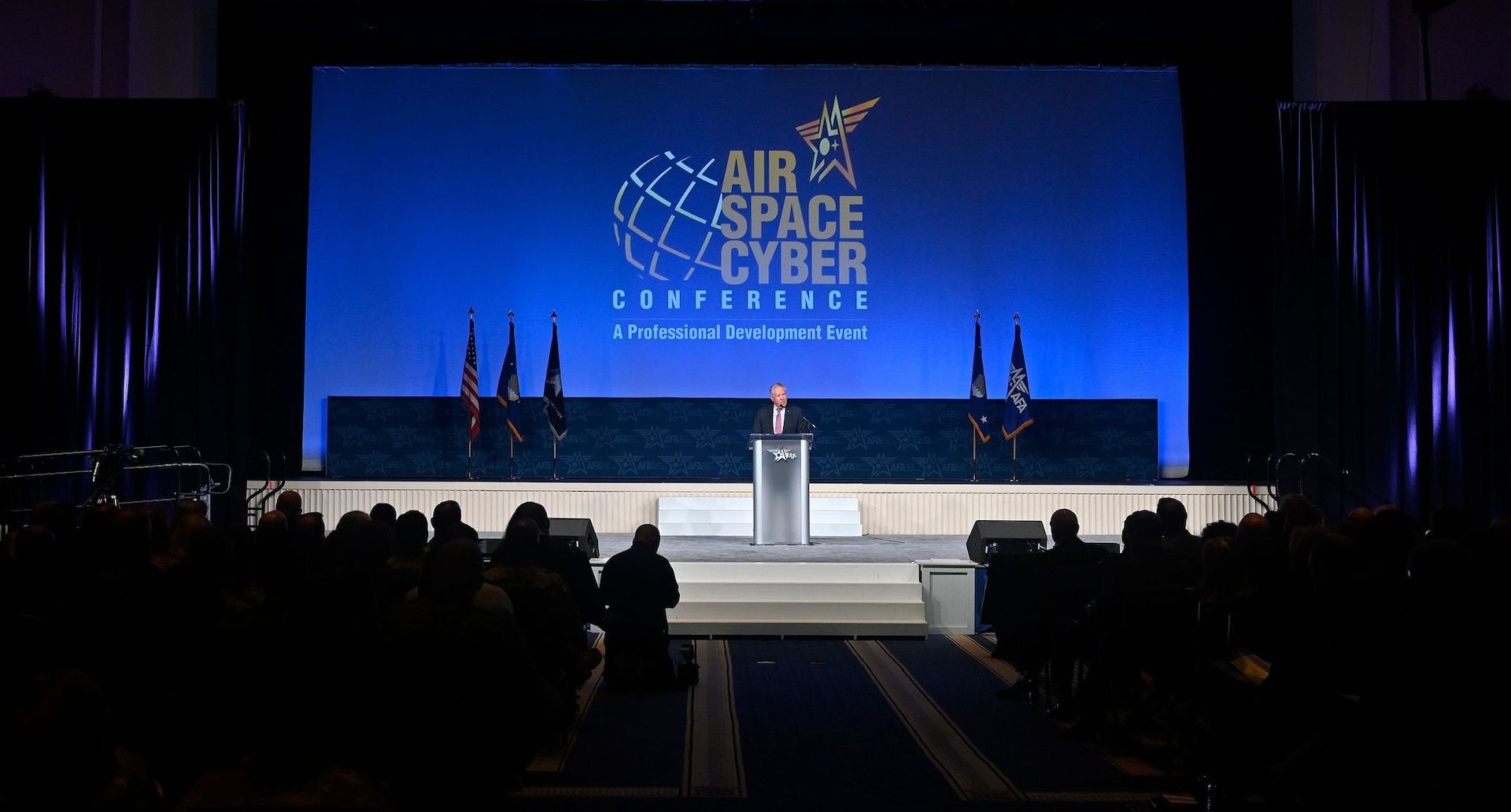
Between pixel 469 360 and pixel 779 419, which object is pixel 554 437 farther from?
pixel 779 419

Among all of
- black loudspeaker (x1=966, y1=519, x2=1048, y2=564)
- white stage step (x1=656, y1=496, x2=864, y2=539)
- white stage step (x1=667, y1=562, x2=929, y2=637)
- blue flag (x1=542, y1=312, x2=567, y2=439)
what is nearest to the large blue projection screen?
blue flag (x1=542, y1=312, x2=567, y2=439)

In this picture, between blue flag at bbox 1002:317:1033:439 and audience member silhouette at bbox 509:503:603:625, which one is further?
blue flag at bbox 1002:317:1033:439

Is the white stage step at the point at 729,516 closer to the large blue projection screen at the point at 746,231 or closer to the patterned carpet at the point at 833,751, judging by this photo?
the large blue projection screen at the point at 746,231

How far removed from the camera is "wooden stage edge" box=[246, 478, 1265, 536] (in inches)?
478

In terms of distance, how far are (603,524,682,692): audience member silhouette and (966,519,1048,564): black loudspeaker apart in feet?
10.4

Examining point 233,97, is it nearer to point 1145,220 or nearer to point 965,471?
point 965,471

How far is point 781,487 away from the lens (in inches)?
396

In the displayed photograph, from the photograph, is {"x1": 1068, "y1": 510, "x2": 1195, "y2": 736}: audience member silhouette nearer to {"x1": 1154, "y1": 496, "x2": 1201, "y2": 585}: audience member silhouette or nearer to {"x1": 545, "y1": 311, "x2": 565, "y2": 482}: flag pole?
{"x1": 1154, "y1": 496, "x2": 1201, "y2": 585}: audience member silhouette

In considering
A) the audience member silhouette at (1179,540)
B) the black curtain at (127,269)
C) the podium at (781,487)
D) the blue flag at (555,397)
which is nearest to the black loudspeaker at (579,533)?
the podium at (781,487)

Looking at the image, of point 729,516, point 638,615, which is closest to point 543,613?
point 638,615

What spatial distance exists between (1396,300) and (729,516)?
20.6 feet

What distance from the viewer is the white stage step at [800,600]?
876cm

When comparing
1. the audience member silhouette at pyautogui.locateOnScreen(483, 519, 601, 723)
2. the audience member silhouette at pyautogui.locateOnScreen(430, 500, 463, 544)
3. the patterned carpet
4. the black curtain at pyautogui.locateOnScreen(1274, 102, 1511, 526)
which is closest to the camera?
the patterned carpet

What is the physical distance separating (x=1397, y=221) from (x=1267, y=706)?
28.5ft
